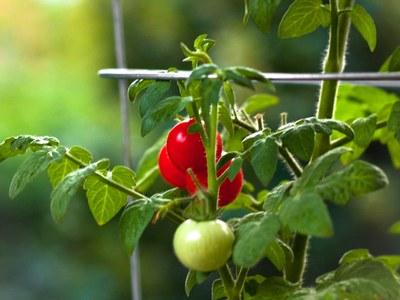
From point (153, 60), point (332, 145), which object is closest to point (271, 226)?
point (332, 145)

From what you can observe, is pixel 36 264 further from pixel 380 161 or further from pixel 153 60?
pixel 380 161

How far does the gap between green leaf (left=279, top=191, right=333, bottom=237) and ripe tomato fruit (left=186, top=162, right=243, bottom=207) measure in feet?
0.43

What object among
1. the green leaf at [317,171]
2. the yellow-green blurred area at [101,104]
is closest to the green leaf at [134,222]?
the green leaf at [317,171]

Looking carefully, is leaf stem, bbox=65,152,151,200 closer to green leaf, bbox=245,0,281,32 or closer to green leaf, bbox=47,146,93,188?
green leaf, bbox=47,146,93,188

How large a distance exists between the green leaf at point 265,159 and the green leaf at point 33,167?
149 mm

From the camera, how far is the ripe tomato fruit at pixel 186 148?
26.4 inches

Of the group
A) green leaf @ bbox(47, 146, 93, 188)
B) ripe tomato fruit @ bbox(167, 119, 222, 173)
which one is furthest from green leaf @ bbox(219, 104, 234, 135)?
green leaf @ bbox(47, 146, 93, 188)

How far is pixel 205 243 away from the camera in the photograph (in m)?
0.60

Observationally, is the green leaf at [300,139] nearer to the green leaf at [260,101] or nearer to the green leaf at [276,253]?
the green leaf at [276,253]

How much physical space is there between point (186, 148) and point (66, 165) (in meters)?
0.11

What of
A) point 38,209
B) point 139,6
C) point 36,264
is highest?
point 139,6

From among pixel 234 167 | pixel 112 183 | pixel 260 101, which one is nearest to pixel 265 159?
pixel 234 167

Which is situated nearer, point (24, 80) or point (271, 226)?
point (271, 226)

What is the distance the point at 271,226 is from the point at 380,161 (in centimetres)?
123
